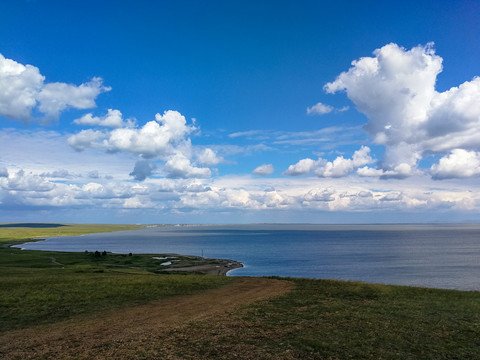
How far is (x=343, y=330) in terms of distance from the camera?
2250 centimetres

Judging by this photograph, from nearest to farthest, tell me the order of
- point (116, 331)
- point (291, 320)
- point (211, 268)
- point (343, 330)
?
point (116, 331) → point (343, 330) → point (291, 320) → point (211, 268)

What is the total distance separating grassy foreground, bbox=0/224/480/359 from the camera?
18750mm

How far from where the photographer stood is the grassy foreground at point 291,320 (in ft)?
61.5

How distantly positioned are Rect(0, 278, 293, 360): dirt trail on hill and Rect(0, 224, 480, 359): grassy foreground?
0.25 meters

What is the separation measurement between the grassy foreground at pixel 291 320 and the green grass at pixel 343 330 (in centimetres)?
6

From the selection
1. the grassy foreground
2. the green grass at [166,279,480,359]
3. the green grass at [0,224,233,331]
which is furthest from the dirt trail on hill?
the green grass at [0,224,233,331]

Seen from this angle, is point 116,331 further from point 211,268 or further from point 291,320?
point 211,268

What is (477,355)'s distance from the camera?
18516mm

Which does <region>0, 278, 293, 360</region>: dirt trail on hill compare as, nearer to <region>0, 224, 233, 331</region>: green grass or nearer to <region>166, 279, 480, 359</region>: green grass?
<region>166, 279, 480, 359</region>: green grass

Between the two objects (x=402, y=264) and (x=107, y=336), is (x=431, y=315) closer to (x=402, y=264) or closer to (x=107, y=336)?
(x=107, y=336)

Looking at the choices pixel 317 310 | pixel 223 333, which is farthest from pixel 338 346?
pixel 317 310

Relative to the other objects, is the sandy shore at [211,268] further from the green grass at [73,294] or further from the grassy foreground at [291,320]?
the grassy foreground at [291,320]

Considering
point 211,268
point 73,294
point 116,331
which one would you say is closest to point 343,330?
point 116,331

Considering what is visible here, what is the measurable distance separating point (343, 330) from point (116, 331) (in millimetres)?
14886
